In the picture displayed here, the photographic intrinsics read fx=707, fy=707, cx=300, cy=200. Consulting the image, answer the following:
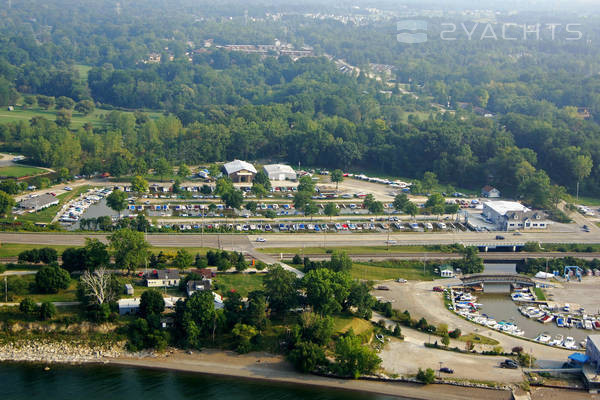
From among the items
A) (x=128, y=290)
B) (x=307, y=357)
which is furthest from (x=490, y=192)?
(x=128, y=290)

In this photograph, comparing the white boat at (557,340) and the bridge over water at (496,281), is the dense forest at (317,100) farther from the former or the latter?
the white boat at (557,340)

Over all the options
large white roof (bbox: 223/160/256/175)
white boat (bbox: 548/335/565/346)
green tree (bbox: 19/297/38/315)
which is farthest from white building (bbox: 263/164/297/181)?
white boat (bbox: 548/335/565/346)

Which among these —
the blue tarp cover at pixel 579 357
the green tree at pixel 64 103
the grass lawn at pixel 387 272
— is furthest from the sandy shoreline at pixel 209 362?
the green tree at pixel 64 103

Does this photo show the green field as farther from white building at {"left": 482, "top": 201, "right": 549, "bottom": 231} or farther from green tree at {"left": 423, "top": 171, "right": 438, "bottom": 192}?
white building at {"left": 482, "top": 201, "right": 549, "bottom": 231}

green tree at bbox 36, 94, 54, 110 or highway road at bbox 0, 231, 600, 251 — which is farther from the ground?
green tree at bbox 36, 94, 54, 110

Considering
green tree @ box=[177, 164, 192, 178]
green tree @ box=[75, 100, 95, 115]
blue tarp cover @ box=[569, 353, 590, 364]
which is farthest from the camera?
green tree @ box=[75, 100, 95, 115]

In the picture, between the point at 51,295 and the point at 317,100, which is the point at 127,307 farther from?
the point at 317,100
